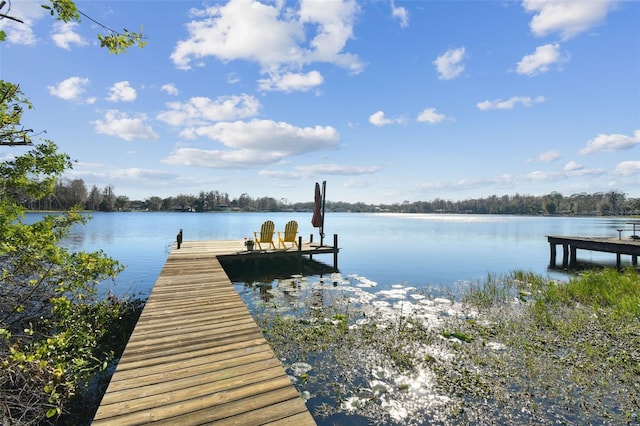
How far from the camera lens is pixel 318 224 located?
15438mm

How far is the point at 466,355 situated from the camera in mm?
5516

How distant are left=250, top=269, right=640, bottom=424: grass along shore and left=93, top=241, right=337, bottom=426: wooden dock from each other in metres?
1.27

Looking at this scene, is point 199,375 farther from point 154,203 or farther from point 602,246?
point 154,203

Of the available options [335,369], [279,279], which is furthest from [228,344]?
[279,279]

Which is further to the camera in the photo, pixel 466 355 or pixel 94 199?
pixel 94 199

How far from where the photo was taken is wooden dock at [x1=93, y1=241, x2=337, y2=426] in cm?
258

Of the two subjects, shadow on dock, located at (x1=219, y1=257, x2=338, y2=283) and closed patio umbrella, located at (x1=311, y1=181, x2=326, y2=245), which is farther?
closed patio umbrella, located at (x1=311, y1=181, x2=326, y2=245)

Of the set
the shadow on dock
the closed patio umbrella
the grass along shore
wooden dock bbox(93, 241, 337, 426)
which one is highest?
the closed patio umbrella

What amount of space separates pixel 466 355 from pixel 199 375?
15.1ft

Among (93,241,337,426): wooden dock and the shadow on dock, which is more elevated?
(93,241,337,426): wooden dock

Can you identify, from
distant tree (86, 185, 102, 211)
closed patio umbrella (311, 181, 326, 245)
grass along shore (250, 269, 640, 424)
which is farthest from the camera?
distant tree (86, 185, 102, 211)

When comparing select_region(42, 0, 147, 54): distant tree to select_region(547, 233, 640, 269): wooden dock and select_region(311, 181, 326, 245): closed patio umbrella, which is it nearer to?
select_region(311, 181, 326, 245): closed patio umbrella

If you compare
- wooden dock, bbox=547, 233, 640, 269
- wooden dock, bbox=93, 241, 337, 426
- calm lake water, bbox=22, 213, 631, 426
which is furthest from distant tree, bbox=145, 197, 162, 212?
wooden dock, bbox=93, 241, 337, 426

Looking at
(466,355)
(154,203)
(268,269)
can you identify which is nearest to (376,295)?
(466,355)
